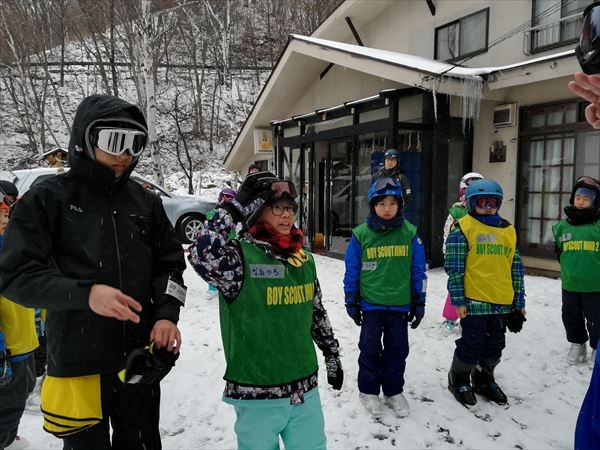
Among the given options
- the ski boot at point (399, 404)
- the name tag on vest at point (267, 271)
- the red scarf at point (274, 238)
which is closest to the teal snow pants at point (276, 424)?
the name tag on vest at point (267, 271)

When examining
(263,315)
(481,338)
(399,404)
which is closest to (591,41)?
(263,315)

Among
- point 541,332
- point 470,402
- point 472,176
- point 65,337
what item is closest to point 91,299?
point 65,337

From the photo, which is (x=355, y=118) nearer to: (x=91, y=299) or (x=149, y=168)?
(x=91, y=299)

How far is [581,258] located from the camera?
4.40 meters

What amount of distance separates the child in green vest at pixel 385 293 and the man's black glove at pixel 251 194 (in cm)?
155

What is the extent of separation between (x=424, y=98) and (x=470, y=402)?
6.31m

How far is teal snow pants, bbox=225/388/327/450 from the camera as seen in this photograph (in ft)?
6.93

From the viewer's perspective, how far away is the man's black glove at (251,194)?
217 cm

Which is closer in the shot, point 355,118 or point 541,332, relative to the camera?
point 541,332

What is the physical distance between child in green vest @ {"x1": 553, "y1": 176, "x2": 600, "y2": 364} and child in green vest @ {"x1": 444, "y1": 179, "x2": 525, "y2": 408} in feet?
3.90

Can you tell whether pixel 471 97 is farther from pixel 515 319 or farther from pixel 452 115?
pixel 515 319

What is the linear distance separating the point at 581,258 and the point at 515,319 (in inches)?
53.7

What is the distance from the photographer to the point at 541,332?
5.30 meters

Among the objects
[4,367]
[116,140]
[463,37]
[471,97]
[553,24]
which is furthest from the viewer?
[463,37]
